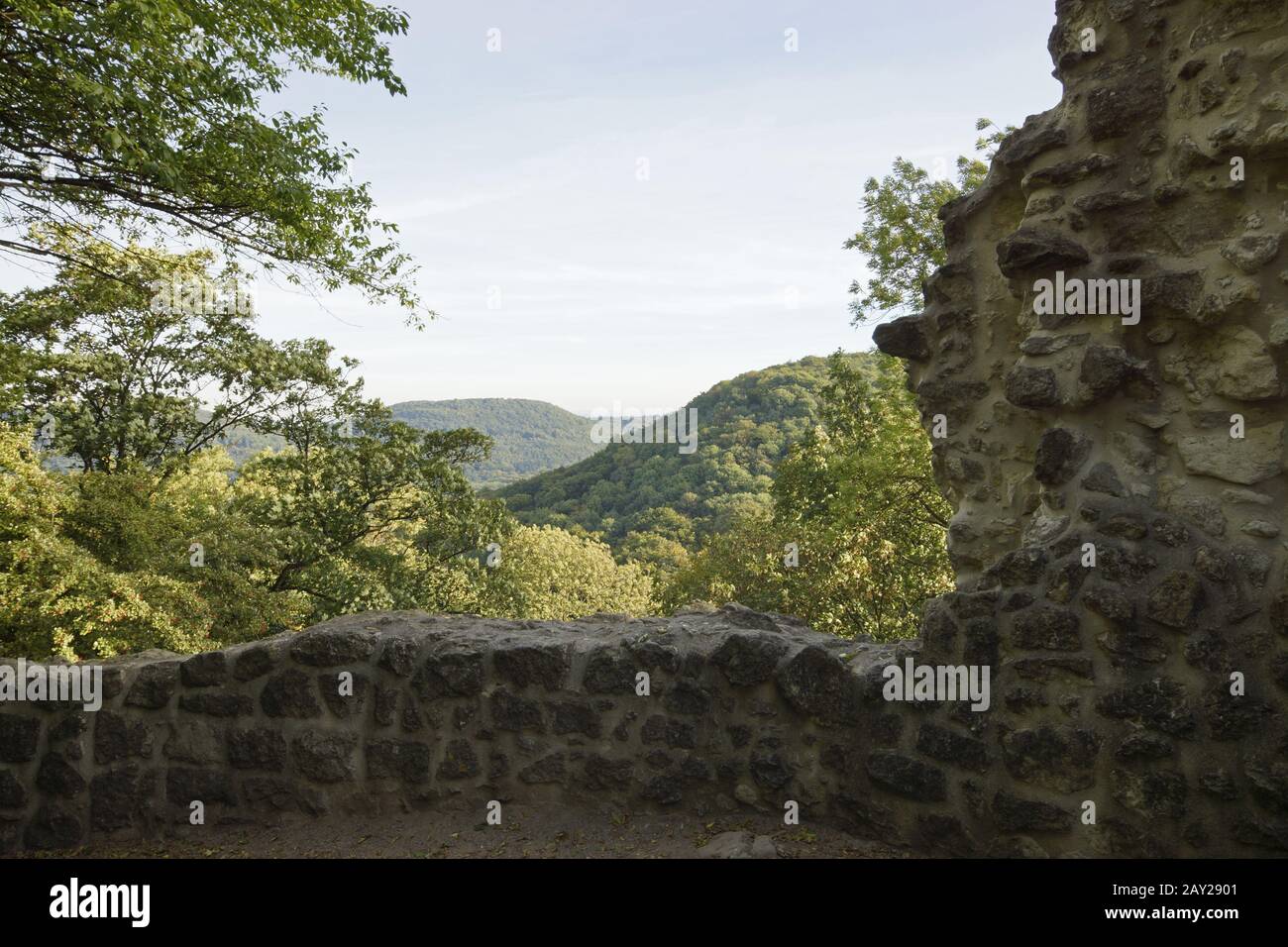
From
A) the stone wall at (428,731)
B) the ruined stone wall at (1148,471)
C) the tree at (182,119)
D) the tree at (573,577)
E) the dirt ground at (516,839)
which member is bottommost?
the tree at (573,577)

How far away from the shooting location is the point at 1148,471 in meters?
3.31

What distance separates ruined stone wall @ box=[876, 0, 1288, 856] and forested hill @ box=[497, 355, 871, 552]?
1985 cm

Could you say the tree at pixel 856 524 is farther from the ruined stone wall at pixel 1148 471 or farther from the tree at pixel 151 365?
the ruined stone wall at pixel 1148 471

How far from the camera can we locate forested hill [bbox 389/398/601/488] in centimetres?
5684

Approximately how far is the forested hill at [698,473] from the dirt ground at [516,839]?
19753mm

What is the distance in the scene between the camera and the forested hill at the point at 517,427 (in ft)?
186

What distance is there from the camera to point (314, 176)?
7629mm

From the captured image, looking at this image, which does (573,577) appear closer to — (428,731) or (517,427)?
(428,731)

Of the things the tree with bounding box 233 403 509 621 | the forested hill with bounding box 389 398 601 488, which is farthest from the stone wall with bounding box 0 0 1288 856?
the forested hill with bounding box 389 398 601 488

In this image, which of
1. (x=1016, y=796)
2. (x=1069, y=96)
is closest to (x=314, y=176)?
(x=1069, y=96)

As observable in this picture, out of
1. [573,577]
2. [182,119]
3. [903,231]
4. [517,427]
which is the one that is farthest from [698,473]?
[517,427]

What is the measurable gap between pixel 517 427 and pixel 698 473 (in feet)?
129

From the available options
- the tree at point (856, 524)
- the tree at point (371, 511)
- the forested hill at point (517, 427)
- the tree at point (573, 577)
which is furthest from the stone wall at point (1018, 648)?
the forested hill at point (517, 427)

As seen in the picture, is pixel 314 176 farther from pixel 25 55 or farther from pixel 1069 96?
pixel 1069 96
